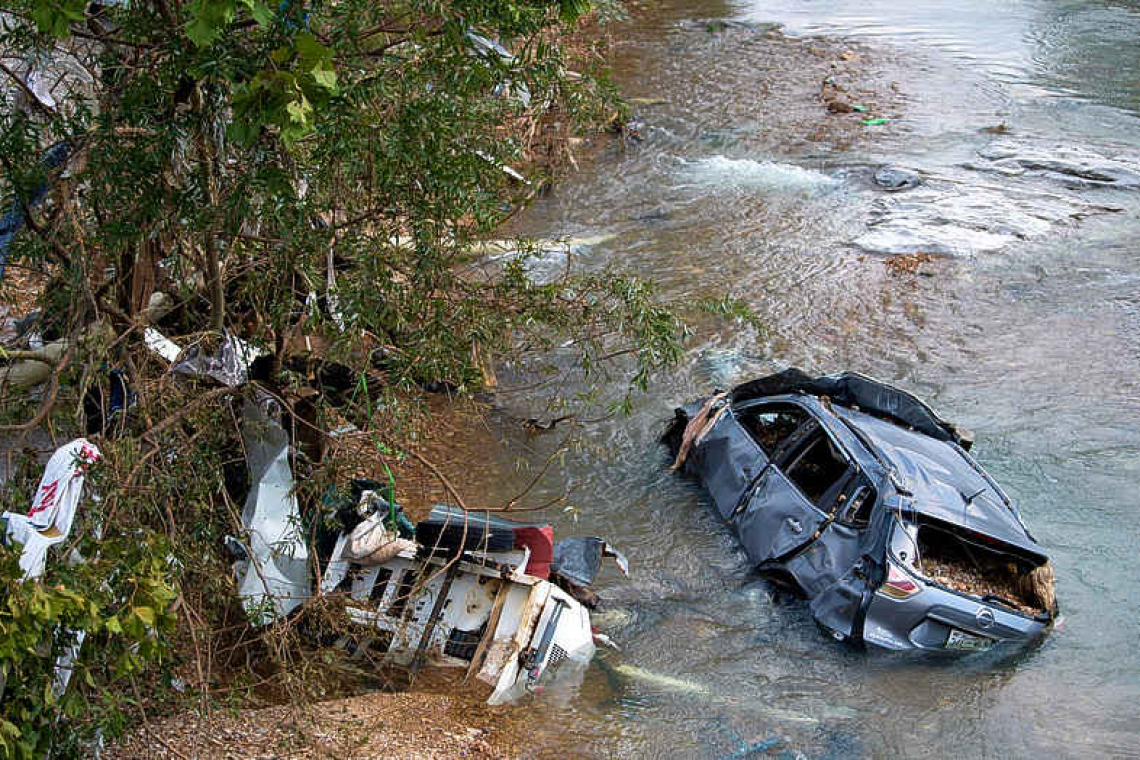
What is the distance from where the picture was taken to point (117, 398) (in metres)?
7.11

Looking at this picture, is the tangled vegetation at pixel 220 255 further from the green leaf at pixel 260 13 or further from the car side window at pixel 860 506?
the car side window at pixel 860 506

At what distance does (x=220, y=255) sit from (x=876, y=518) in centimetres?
522

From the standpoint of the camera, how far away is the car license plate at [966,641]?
300 inches

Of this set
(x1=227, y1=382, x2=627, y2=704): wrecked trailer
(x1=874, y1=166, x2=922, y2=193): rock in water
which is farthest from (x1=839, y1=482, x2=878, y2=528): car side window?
(x1=874, y1=166, x2=922, y2=193): rock in water

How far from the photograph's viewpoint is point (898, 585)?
295 inches

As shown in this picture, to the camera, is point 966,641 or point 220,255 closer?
point 220,255

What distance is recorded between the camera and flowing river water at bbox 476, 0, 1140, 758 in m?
7.70

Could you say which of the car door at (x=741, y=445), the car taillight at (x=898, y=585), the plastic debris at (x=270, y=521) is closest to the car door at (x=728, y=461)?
the car door at (x=741, y=445)

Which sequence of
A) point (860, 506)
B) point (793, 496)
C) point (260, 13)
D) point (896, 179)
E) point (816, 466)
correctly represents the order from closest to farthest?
point (260, 13)
point (860, 506)
point (793, 496)
point (816, 466)
point (896, 179)

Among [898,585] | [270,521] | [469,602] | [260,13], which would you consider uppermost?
[260,13]

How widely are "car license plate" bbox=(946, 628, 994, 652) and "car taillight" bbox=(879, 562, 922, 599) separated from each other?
459 mm

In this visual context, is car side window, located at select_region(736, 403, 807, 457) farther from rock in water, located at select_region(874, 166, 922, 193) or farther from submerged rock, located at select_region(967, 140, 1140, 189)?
submerged rock, located at select_region(967, 140, 1140, 189)

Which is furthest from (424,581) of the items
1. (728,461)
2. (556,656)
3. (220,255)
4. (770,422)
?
(770,422)

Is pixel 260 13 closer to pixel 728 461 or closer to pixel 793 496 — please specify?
pixel 793 496
